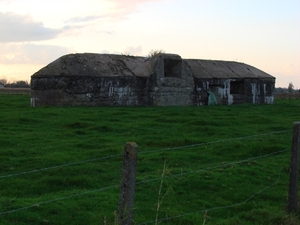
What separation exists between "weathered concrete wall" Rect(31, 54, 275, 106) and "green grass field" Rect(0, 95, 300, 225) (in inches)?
188

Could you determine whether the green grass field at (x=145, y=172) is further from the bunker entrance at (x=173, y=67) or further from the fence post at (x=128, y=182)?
the bunker entrance at (x=173, y=67)

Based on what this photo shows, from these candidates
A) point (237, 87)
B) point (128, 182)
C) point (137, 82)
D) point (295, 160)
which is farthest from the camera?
point (237, 87)

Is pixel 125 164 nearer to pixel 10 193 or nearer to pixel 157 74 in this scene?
pixel 10 193

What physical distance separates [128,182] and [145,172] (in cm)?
484

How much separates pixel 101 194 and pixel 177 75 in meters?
17.4

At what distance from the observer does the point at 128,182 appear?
3.86 meters

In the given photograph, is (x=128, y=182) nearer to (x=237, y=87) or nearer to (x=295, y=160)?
(x=295, y=160)

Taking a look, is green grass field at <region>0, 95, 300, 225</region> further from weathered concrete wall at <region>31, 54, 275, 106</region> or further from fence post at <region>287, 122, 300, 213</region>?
weathered concrete wall at <region>31, 54, 275, 106</region>

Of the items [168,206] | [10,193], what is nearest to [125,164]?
[168,206]

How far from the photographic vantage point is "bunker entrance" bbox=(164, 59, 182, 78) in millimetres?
23797

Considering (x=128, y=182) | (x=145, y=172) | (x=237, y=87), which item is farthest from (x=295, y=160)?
(x=237, y=87)

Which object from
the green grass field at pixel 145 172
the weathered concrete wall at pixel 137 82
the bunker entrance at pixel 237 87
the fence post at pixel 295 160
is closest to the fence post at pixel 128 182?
the green grass field at pixel 145 172

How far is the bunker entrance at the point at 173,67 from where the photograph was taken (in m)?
23.8

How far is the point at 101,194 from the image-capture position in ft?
22.9
